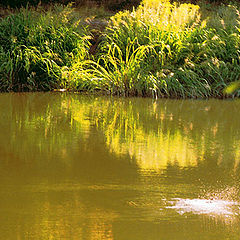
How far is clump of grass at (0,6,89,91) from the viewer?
1354 cm

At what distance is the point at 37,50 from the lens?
A: 44.9ft

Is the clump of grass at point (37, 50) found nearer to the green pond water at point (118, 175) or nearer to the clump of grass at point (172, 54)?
the clump of grass at point (172, 54)

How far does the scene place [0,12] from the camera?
798 inches

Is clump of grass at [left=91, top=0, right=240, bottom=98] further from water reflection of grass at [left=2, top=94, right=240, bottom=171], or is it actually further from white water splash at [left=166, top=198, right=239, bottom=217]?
white water splash at [left=166, top=198, right=239, bottom=217]

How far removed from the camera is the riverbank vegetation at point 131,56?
13125 millimetres

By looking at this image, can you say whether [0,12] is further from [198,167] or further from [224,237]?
[224,237]

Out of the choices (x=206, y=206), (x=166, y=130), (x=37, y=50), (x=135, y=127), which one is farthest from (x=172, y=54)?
(x=206, y=206)

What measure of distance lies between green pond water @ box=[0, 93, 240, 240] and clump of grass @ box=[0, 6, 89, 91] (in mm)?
2999

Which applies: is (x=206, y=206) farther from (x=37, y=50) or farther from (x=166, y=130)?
(x=37, y=50)

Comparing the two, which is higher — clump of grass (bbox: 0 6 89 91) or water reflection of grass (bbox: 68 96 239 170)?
clump of grass (bbox: 0 6 89 91)

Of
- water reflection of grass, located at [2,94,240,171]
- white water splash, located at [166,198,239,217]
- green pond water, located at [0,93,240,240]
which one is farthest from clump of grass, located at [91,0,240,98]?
white water splash, located at [166,198,239,217]

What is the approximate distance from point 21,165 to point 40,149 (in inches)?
34.4

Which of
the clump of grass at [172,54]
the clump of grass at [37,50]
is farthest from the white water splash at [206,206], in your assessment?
the clump of grass at [37,50]

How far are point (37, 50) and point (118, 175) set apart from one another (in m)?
8.27
